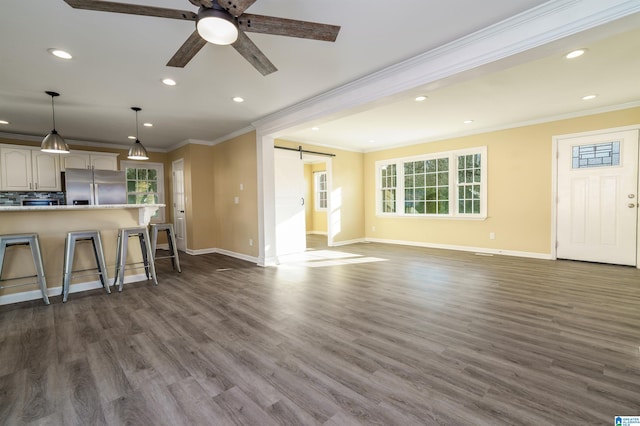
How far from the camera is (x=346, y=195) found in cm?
754

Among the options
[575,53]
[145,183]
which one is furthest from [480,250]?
[145,183]

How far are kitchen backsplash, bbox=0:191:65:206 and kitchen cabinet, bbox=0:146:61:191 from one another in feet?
0.85

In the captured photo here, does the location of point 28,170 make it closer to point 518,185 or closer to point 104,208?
point 104,208

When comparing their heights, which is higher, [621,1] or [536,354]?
[621,1]

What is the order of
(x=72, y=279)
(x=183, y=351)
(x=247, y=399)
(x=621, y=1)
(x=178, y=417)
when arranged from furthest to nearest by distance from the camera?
(x=72, y=279) < (x=183, y=351) < (x=621, y=1) < (x=247, y=399) < (x=178, y=417)

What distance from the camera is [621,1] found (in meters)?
1.84

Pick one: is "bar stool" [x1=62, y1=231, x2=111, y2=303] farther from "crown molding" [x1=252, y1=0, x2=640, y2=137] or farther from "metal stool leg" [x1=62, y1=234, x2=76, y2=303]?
"crown molding" [x1=252, y1=0, x2=640, y2=137]

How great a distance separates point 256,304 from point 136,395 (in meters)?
1.52

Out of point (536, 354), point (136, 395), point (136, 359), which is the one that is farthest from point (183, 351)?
point (536, 354)

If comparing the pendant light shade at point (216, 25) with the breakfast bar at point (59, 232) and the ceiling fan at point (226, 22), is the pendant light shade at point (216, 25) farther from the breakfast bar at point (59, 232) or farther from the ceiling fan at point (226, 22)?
the breakfast bar at point (59, 232)

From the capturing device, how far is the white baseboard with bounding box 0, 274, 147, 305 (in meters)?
3.34

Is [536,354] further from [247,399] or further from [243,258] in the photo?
[243,258]

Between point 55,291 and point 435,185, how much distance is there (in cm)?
704

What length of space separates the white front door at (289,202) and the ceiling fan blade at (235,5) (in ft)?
13.9
